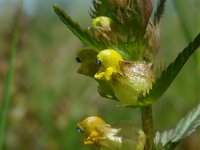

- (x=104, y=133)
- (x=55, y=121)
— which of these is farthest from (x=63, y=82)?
(x=104, y=133)

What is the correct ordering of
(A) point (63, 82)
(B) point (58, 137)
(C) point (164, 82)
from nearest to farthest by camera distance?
1. (C) point (164, 82)
2. (B) point (58, 137)
3. (A) point (63, 82)

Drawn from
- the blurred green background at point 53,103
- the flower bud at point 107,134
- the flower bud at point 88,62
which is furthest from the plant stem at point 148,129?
the blurred green background at point 53,103

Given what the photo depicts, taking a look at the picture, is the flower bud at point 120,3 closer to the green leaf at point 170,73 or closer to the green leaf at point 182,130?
the green leaf at point 170,73

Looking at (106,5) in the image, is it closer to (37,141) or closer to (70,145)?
(70,145)

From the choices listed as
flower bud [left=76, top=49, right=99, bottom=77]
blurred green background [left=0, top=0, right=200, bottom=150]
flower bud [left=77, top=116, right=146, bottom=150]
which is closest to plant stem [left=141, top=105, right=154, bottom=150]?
flower bud [left=77, top=116, right=146, bottom=150]

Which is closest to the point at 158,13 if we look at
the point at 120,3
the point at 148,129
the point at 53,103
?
the point at 120,3

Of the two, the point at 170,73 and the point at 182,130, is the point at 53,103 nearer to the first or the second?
the point at 182,130
